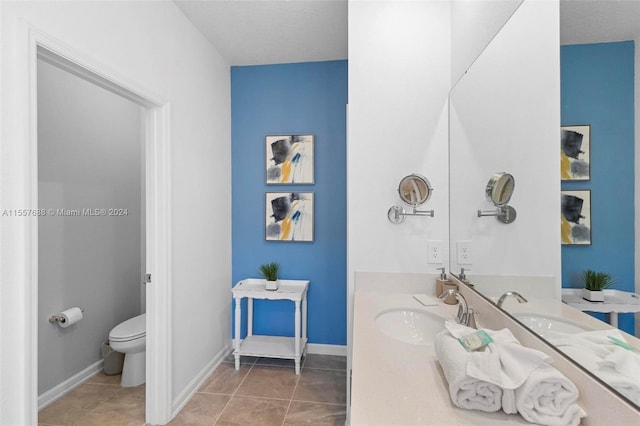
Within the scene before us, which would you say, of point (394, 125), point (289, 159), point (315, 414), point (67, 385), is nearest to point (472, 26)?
point (394, 125)

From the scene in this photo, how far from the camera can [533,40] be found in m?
0.95

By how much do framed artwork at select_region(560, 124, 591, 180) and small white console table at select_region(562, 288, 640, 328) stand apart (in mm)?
263

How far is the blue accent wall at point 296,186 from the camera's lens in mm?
2680

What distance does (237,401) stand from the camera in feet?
6.65

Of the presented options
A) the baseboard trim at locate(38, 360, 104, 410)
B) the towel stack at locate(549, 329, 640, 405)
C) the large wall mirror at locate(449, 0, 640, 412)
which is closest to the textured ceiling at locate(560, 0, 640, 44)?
the large wall mirror at locate(449, 0, 640, 412)

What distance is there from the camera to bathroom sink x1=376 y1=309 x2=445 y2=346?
4.49 feet

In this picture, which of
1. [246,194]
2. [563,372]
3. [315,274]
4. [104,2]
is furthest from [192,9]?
[563,372]

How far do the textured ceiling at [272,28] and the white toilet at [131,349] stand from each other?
2251mm

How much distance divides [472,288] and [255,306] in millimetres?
1952

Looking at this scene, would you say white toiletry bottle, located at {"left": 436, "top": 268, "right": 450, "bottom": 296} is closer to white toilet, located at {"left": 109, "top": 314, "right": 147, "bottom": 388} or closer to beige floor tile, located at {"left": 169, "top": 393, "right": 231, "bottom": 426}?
beige floor tile, located at {"left": 169, "top": 393, "right": 231, "bottom": 426}

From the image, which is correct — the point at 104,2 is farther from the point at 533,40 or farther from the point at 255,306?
the point at 255,306

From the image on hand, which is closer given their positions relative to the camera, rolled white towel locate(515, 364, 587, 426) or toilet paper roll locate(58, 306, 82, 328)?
rolled white towel locate(515, 364, 587, 426)

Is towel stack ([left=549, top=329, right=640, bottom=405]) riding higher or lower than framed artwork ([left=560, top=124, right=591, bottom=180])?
lower

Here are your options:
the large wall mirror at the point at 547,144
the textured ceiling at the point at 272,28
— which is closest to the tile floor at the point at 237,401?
the large wall mirror at the point at 547,144
